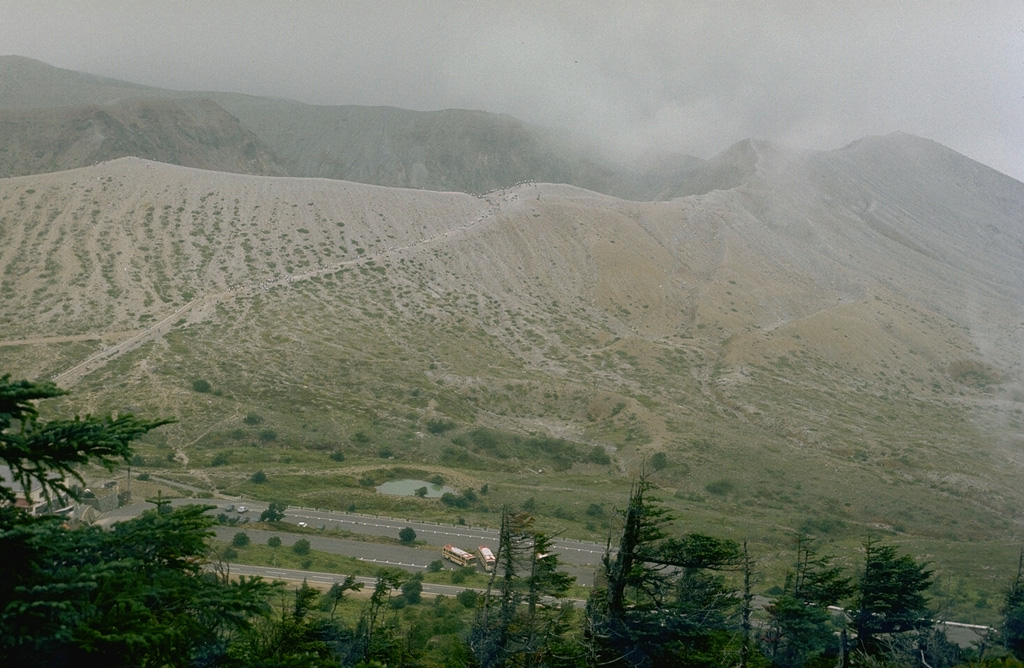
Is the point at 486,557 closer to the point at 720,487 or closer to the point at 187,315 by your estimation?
the point at 720,487

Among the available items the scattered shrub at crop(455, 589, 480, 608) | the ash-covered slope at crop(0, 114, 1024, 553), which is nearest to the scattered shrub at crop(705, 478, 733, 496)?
the ash-covered slope at crop(0, 114, 1024, 553)

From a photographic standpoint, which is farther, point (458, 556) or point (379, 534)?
point (379, 534)

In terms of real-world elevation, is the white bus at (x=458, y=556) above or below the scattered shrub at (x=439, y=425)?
below

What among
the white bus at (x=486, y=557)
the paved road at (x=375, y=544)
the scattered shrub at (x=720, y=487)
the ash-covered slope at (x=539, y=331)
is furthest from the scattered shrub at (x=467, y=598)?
the scattered shrub at (x=720, y=487)

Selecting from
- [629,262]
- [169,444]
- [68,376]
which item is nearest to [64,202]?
[68,376]

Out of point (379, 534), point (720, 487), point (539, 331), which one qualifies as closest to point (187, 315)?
point (539, 331)

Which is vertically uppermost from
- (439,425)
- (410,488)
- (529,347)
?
(529,347)

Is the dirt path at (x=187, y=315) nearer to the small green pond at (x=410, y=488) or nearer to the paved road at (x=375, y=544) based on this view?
the paved road at (x=375, y=544)

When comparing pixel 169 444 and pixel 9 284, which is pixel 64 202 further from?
pixel 169 444
